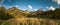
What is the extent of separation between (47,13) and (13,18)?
17.3 inches

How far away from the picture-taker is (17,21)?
1.37 metres

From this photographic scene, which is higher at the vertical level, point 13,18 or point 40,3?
point 40,3

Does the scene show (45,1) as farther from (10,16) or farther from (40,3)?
(10,16)

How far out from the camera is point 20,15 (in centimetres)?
139

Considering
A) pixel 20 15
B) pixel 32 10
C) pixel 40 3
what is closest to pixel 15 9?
pixel 20 15

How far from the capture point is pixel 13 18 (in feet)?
4.52

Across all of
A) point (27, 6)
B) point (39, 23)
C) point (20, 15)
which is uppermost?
point (27, 6)

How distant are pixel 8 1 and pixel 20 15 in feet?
0.77

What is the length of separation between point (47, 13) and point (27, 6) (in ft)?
0.89

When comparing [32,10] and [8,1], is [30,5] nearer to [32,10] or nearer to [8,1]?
[32,10]

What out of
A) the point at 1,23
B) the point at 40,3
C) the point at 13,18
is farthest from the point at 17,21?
the point at 40,3

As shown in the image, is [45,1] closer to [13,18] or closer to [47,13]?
[47,13]

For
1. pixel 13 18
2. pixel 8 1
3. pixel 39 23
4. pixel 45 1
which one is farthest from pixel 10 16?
pixel 45 1

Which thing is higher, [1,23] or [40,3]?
[40,3]
